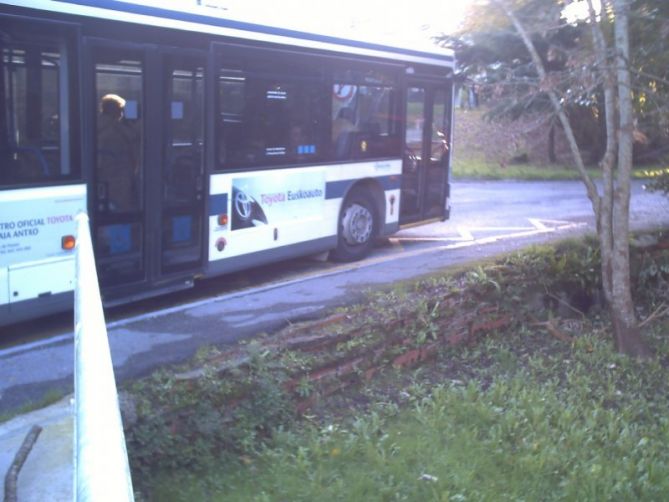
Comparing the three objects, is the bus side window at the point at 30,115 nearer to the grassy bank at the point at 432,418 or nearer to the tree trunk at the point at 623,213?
the grassy bank at the point at 432,418

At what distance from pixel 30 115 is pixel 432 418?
4218 millimetres

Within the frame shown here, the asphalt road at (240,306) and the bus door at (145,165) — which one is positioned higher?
the bus door at (145,165)

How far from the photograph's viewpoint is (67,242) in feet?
25.1

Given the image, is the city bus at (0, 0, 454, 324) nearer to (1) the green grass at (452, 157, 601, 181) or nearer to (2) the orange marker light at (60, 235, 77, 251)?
(2) the orange marker light at (60, 235, 77, 251)

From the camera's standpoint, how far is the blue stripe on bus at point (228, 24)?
792 cm

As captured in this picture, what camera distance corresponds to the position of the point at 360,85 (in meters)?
11.7

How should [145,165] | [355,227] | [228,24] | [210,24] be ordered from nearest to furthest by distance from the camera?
[145,165]
[210,24]
[228,24]
[355,227]

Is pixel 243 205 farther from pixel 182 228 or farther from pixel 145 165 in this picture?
pixel 145 165

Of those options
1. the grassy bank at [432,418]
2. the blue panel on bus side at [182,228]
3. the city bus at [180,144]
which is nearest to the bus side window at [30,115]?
the city bus at [180,144]

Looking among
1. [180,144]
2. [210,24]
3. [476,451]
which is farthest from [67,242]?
[476,451]

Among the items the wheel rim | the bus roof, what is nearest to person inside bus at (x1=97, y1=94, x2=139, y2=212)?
the bus roof

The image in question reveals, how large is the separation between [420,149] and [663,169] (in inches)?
150

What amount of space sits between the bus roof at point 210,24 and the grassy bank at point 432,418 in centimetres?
337

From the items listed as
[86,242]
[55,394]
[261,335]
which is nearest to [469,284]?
[261,335]
